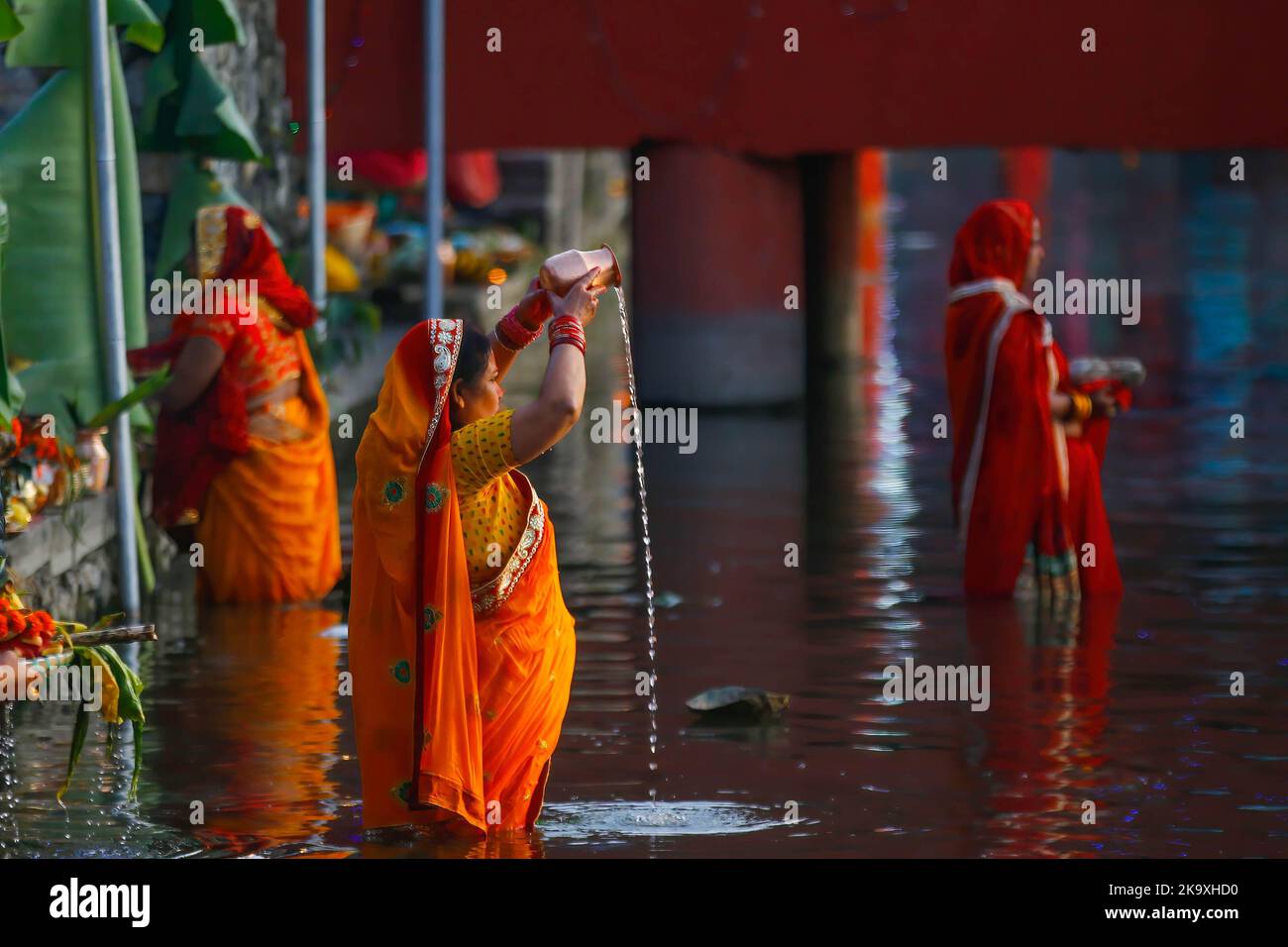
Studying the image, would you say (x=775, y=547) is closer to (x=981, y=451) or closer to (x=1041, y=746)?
(x=981, y=451)

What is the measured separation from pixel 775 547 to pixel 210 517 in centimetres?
306

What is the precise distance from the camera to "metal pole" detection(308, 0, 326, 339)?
15.6 m

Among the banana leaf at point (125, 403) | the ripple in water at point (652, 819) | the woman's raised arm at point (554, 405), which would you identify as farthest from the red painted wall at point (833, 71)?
the woman's raised arm at point (554, 405)

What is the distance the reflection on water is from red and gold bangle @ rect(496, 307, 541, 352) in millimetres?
1314

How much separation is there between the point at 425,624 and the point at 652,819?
5.25ft

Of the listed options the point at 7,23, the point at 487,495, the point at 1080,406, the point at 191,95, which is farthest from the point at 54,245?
the point at 487,495

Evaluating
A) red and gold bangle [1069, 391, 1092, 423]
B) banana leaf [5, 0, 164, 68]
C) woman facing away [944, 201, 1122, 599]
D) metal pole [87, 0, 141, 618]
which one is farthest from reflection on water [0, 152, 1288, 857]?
banana leaf [5, 0, 164, 68]

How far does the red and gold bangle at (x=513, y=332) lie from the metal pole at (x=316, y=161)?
868 cm

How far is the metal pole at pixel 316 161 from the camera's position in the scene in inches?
614

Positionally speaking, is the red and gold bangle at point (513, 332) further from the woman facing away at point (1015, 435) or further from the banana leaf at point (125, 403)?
the woman facing away at point (1015, 435)

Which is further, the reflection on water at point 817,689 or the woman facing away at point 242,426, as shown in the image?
the woman facing away at point 242,426

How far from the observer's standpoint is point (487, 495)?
22.1 feet

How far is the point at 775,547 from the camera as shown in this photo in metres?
13.4

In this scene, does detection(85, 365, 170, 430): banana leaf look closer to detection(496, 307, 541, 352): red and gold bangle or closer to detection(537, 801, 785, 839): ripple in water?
detection(537, 801, 785, 839): ripple in water
